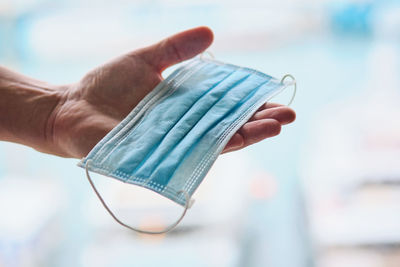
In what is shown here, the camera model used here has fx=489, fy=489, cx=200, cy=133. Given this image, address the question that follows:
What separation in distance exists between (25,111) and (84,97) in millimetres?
137

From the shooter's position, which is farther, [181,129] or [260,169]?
[260,169]

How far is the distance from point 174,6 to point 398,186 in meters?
3.26

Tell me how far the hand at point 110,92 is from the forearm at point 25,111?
2 cm

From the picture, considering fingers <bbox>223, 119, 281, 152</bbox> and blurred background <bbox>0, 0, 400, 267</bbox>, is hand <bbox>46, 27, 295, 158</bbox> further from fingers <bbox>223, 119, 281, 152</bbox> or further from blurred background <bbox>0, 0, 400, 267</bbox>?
blurred background <bbox>0, 0, 400, 267</bbox>

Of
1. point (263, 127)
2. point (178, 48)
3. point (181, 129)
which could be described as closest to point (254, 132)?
point (263, 127)

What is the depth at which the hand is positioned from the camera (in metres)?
0.99

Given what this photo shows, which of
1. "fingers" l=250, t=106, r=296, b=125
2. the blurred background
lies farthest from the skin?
the blurred background

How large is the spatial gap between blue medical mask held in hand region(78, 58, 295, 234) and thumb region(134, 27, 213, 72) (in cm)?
Result: 4

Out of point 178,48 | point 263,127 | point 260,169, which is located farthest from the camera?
point 260,169

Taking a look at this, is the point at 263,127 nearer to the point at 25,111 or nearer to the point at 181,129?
the point at 181,129

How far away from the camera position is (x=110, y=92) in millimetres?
1065

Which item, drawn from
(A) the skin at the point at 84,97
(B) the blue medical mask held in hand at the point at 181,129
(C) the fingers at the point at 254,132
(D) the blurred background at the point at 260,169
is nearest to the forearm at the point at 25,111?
(A) the skin at the point at 84,97

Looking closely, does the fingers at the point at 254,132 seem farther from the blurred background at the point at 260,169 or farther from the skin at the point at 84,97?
the blurred background at the point at 260,169

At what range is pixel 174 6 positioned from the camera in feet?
16.7
